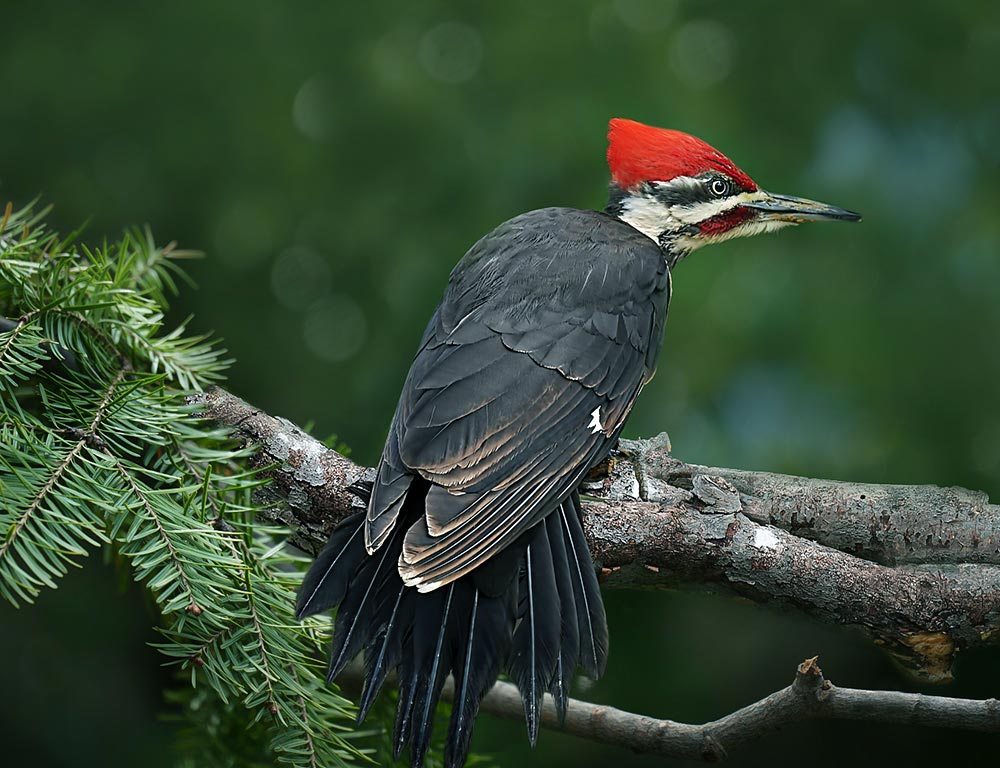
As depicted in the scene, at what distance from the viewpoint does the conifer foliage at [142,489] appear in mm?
1354

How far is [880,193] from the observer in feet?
8.95

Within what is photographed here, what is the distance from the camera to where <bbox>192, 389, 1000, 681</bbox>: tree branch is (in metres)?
1.61

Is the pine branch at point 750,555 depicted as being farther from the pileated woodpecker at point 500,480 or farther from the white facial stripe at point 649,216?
Result: the white facial stripe at point 649,216

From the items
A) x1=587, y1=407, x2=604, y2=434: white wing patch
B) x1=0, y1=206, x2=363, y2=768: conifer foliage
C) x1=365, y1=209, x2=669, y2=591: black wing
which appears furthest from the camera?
x1=587, y1=407, x2=604, y2=434: white wing patch

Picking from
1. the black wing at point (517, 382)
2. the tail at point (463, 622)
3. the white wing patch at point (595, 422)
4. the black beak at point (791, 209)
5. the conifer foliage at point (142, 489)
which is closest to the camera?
the conifer foliage at point (142, 489)

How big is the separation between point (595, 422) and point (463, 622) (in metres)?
0.48

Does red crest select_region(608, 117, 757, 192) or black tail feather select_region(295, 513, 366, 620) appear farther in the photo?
red crest select_region(608, 117, 757, 192)

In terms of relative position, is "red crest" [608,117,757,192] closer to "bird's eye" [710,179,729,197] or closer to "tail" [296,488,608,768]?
"bird's eye" [710,179,729,197]

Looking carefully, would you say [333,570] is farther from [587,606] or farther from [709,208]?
[709,208]

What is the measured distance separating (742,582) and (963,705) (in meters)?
0.35

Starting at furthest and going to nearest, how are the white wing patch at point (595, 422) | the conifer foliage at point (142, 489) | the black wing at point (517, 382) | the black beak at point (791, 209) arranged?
the black beak at point (791, 209)
the white wing patch at point (595, 422)
the black wing at point (517, 382)
the conifer foliage at point (142, 489)

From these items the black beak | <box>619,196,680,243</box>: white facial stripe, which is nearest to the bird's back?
<box>619,196,680,243</box>: white facial stripe

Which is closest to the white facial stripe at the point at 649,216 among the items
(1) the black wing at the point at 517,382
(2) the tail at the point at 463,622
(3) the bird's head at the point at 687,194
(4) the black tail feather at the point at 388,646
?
(3) the bird's head at the point at 687,194

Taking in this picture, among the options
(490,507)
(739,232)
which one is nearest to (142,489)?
(490,507)
